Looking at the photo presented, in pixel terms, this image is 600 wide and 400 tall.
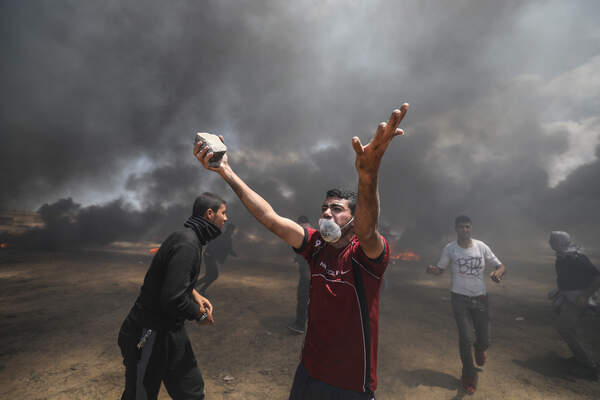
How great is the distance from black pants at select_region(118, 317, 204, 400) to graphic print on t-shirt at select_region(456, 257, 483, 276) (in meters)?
4.24

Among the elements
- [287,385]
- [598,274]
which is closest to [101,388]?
[287,385]

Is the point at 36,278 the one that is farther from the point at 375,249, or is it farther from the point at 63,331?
the point at 375,249

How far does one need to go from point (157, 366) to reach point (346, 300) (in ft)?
5.96

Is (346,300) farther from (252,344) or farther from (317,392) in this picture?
(252,344)

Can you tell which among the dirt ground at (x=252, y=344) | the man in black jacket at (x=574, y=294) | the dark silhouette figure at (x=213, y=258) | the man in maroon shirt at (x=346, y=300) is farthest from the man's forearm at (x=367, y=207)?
the dark silhouette figure at (x=213, y=258)

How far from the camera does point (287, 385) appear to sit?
4.04m

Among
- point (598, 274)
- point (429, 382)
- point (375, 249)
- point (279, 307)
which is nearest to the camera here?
point (375, 249)

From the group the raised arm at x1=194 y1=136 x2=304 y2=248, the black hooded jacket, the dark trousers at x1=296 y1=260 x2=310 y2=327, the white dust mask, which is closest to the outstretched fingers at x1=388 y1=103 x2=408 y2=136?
the white dust mask

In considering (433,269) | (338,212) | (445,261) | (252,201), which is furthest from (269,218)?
(445,261)

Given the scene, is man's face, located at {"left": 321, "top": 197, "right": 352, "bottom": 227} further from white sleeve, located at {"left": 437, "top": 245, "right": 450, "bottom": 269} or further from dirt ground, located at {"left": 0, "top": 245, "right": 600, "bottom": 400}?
white sleeve, located at {"left": 437, "top": 245, "right": 450, "bottom": 269}

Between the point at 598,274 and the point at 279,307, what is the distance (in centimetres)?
672

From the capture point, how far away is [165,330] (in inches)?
94.4

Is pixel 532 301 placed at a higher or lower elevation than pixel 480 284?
lower

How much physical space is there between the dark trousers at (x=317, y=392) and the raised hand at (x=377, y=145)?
141 cm
